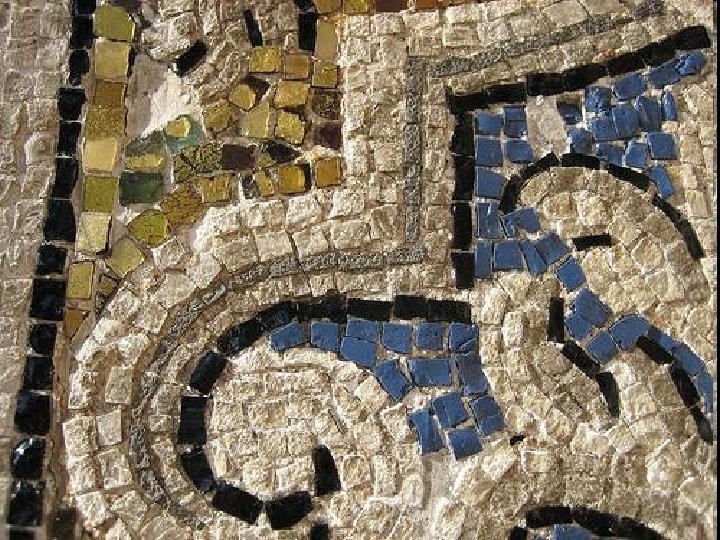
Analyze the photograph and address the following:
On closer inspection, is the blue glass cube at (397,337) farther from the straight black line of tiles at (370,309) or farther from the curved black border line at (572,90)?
the curved black border line at (572,90)

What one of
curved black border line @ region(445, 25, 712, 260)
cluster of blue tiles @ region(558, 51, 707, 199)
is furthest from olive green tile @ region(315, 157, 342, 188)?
cluster of blue tiles @ region(558, 51, 707, 199)

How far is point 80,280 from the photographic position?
6.41ft

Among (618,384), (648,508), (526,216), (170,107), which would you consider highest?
(170,107)

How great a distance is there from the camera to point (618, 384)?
192 cm

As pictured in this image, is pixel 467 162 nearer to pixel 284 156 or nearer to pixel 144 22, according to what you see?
pixel 284 156

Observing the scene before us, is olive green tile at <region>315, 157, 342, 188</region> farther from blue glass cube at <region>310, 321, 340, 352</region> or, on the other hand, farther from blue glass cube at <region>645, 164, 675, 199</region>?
blue glass cube at <region>645, 164, 675, 199</region>

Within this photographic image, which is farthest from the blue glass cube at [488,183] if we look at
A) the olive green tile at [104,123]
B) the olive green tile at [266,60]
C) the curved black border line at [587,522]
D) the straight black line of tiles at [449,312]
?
the olive green tile at [104,123]

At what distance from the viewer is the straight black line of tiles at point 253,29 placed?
6.69ft

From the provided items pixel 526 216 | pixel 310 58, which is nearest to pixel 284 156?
pixel 310 58

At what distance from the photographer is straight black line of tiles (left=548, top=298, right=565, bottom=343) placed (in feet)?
6.38

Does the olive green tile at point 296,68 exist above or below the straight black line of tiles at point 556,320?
above

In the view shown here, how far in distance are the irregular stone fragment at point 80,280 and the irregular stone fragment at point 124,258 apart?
38 mm

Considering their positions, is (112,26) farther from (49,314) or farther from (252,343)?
(252,343)

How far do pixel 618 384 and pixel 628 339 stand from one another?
0.09 meters
